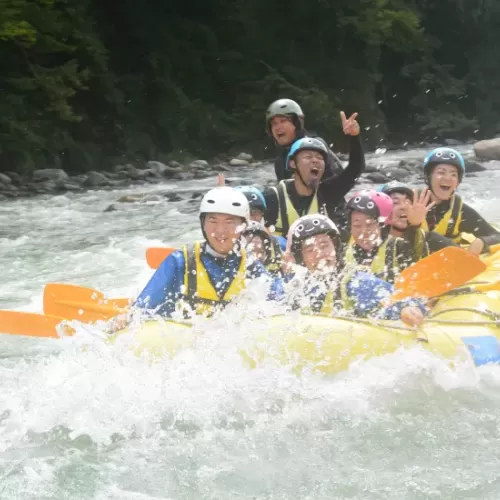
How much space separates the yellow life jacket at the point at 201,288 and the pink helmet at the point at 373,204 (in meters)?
0.73

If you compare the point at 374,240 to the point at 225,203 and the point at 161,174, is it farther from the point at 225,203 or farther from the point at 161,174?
the point at 161,174

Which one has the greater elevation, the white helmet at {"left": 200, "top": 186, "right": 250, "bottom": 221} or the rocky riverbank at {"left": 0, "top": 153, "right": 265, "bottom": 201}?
the white helmet at {"left": 200, "top": 186, "right": 250, "bottom": 221}

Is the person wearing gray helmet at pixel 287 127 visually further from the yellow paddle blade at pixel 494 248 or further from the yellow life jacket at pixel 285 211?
the yellow paddle blade at pixel 494 248

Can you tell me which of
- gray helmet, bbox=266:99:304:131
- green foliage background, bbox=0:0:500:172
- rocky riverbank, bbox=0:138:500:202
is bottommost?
rocky riverbank, bbox=0:138:500:202

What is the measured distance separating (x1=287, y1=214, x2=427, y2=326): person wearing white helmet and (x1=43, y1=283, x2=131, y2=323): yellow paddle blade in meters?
1.09

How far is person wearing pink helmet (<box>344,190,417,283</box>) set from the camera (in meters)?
4.29

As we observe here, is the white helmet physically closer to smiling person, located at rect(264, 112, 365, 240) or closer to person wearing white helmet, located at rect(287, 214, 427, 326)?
person wearing white helmet, located at rect(287, 214, 427, 326)

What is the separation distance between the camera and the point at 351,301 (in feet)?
13.2

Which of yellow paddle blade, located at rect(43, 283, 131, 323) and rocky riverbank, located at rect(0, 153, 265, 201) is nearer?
yellow paddle blade, located at rect(43, 283, 131, 323)

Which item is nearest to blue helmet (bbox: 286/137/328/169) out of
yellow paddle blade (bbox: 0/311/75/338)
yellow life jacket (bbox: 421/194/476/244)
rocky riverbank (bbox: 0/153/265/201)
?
yellow life jacket (bbox: 421/194/476/244)

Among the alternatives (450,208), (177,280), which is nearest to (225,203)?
(177,280)

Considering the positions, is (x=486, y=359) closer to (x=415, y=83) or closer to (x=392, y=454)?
(x=392, y=454)

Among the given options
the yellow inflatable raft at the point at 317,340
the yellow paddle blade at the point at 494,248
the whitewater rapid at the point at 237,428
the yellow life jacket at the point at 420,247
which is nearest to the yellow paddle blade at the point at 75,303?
the whitewater rapid at the point at 237,428

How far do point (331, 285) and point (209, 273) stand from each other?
605 millimetres
